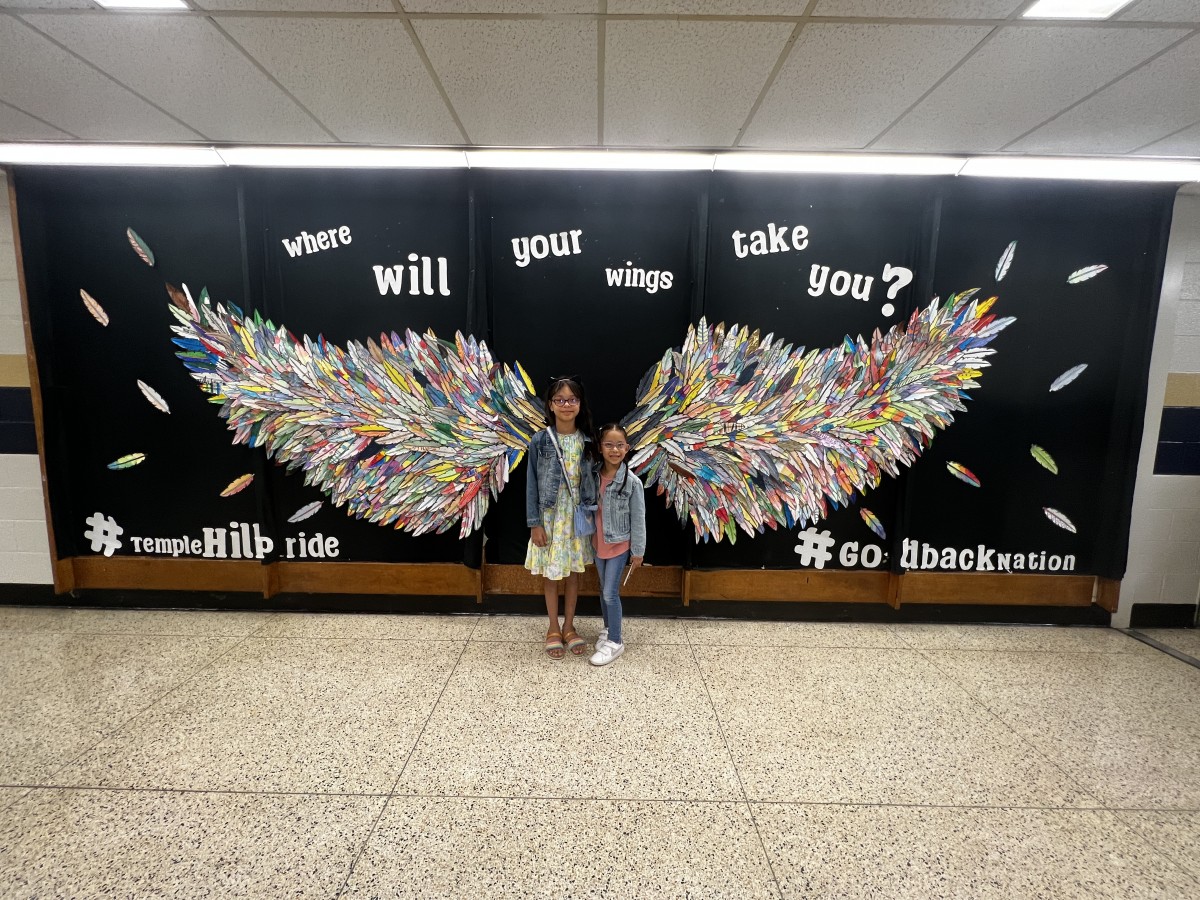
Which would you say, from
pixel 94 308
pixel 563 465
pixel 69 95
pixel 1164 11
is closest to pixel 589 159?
pixel 563 465

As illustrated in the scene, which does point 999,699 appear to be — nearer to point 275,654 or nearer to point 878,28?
point 878,28

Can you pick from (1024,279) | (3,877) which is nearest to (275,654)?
(3,877)

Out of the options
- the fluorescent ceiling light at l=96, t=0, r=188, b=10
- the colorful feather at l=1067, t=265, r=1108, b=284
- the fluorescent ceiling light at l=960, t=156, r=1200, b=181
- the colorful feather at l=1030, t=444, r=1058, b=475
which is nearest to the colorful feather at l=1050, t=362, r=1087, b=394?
the colorful feather at l=1030, t=444, r=1058, b=475

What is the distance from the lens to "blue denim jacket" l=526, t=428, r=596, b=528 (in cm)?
260

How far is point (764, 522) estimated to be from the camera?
120 inches

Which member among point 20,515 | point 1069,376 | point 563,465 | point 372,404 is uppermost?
point 1069,376

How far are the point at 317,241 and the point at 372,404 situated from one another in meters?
0.98

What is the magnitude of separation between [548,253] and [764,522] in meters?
2.07

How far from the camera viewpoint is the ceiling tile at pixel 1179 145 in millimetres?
2232

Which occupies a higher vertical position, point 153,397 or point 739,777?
point 153,397

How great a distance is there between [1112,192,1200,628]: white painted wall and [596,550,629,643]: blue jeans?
3182mm

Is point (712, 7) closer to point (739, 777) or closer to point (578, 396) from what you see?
point (578, 396)

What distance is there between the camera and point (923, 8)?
157 centimetres

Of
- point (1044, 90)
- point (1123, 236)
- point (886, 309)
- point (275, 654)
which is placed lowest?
point (275, 654)
